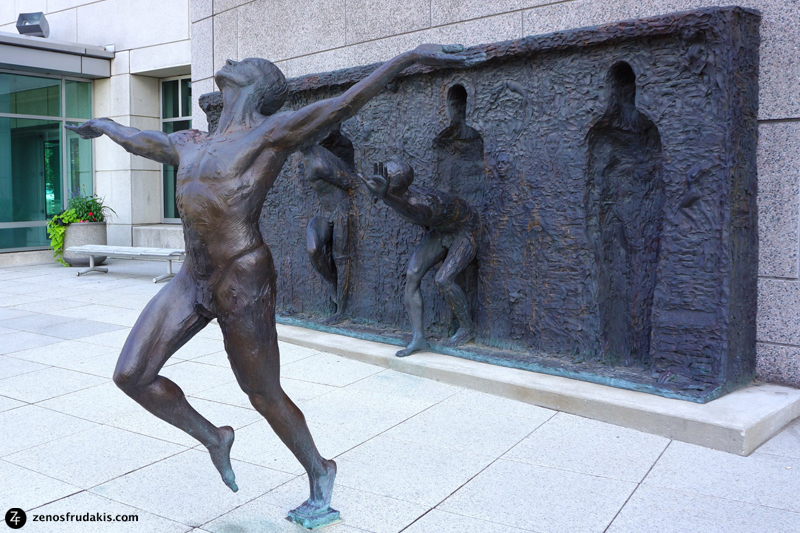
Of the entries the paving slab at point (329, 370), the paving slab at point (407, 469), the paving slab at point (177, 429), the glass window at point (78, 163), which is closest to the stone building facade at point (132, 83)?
the glass window at point (78, 163)

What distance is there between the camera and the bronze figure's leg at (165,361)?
3.16 m

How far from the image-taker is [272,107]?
3561mm

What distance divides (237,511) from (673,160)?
356 cm

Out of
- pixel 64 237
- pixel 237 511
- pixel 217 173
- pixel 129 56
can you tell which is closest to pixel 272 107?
pixel 217 173

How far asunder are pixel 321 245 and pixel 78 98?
11.2m

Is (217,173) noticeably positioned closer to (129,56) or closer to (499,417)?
(499,417)

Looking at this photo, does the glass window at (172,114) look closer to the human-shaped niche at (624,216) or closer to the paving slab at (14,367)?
the paving slab at (14,367)

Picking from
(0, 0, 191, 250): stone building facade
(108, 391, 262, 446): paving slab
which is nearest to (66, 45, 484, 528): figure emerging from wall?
(108, 391, 262, 446): paving slab

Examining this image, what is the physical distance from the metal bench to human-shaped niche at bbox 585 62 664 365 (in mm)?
7105

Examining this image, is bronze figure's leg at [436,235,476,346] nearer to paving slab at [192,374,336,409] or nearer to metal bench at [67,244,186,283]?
paving slab at [192,374,336,409]

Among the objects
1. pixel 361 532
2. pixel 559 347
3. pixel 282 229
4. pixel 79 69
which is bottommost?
pixel 361 532

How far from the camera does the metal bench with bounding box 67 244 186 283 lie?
37.1ft

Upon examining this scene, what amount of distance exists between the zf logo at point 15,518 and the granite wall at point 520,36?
4810 mm

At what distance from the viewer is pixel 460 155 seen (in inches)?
254
